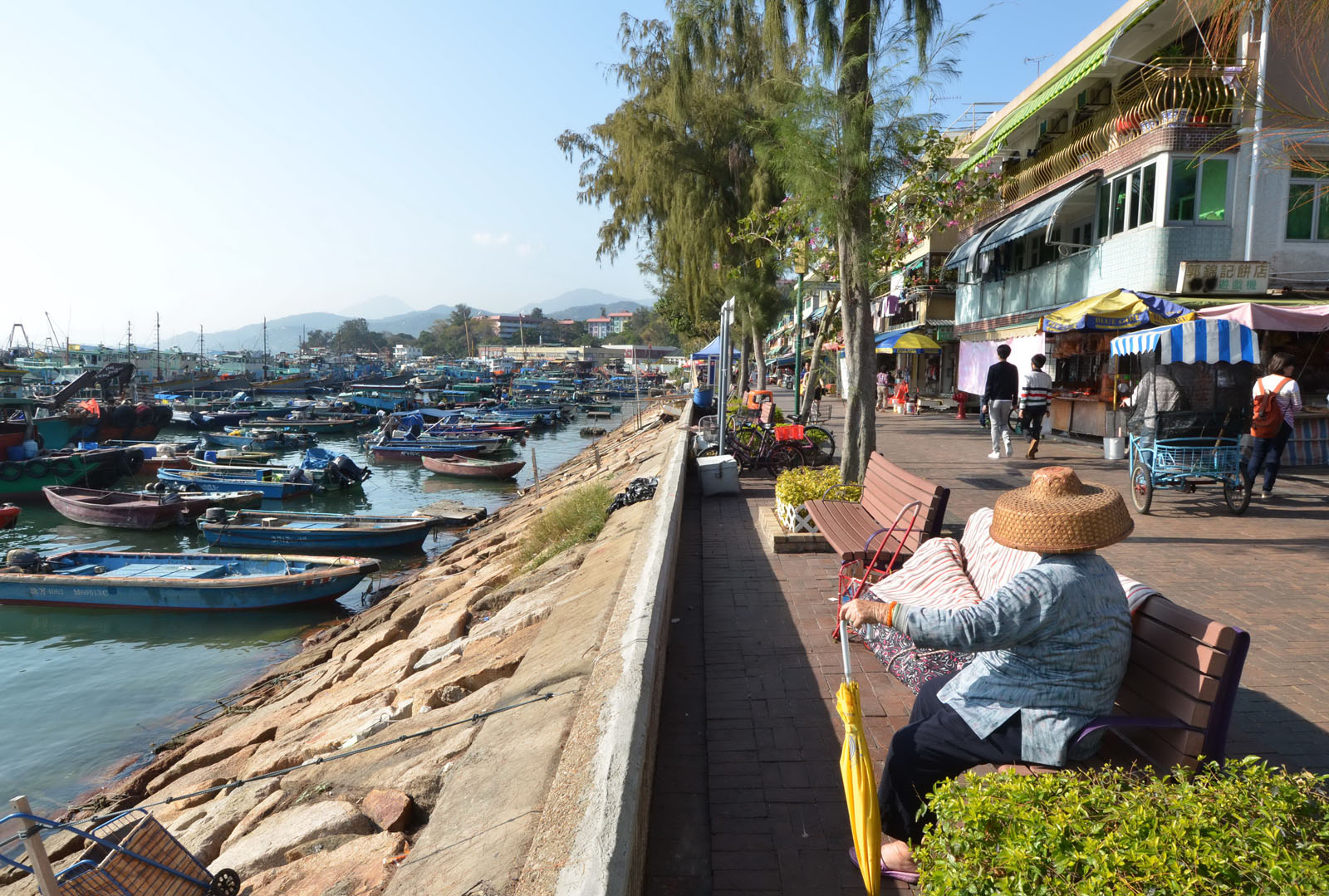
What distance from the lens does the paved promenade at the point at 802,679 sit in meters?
3.20

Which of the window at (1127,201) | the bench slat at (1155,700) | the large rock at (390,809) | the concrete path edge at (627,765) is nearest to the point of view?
the concrete path edge at (627,765)

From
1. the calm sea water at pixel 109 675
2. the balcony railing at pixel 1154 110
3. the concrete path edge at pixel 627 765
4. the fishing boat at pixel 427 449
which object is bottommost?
the calm sea water at pixel 109 675

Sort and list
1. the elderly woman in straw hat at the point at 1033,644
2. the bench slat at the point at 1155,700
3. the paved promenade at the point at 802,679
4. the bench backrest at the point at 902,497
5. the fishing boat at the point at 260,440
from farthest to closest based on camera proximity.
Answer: the fishing boat at the point at 260,440
the bench backrest at the point at 902,497
the paved promenade at the point at 802,679
the elderly woman in straw hat at the point at 1033,644
the bench slat at the point at 1155,700

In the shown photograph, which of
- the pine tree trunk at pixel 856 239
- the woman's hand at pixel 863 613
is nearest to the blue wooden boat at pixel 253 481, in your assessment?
the pine tree trunk at pixel 856 239

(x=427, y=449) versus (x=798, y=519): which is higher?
(x=798, y=519)

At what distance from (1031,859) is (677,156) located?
1917 cm

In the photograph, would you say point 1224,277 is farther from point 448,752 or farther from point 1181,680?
point 448,752

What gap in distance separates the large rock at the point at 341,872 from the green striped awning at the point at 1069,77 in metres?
13.4

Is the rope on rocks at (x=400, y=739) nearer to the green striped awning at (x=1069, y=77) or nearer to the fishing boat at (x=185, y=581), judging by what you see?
the fishing boat at (x=185, y=581)

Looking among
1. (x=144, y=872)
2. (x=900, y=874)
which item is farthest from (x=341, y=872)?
(x=900, y=874)

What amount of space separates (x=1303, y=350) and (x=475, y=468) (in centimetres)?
2414

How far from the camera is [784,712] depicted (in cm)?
424

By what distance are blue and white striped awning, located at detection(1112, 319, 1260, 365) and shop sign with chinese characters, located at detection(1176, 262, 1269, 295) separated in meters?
4.84

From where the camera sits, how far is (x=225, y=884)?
14.8ft
